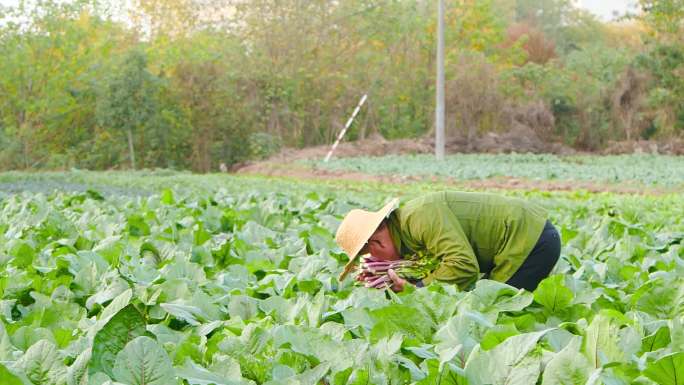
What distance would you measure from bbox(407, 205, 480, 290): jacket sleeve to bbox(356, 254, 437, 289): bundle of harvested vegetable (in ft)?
0.18

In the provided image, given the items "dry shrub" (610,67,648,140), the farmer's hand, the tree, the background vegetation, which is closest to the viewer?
the farmer's hand

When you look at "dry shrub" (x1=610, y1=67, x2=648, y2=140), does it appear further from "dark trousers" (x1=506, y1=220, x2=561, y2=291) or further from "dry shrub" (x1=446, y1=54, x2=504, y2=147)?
"dark trousers" (x1=506, y1=220, x2=561, y2=291)

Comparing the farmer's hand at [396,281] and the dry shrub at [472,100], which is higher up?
the farmer's hand at [396,281]

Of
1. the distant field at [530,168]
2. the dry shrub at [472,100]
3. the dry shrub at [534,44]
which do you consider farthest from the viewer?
the dry shrub at [534,44]

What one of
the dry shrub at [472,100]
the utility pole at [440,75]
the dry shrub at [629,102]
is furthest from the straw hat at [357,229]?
the dry shrub at [629,102]

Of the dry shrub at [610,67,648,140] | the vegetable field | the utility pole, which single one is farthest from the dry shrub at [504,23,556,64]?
the vegetable field

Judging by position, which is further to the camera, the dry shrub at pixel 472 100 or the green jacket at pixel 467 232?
the dry shrub at pixel 472 100

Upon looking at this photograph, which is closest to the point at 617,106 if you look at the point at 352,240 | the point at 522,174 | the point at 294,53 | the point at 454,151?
the point at 454,151

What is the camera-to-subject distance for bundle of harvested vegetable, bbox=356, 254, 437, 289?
423 centimetres

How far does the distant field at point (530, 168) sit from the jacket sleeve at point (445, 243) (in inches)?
593

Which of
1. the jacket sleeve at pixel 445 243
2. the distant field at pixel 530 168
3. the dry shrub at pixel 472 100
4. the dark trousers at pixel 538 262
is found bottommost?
the distant field at pixel 530 168

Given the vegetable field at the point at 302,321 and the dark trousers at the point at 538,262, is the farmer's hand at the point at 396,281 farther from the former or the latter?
the dark trousers at the point at 538,262

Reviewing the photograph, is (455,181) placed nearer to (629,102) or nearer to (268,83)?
(268,83)

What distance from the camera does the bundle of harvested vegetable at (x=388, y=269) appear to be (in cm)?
423
